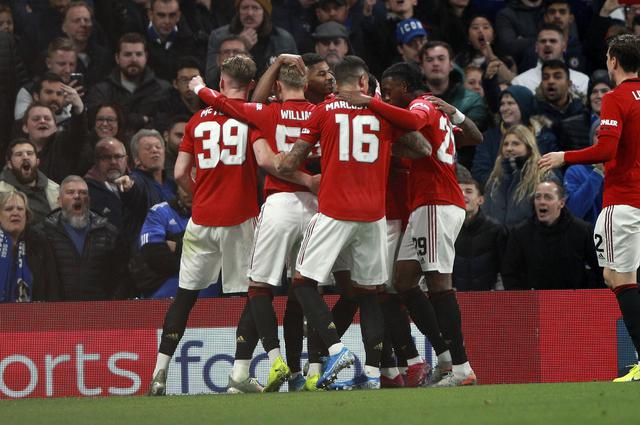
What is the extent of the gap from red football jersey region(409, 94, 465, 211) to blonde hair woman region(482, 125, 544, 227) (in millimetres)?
3190

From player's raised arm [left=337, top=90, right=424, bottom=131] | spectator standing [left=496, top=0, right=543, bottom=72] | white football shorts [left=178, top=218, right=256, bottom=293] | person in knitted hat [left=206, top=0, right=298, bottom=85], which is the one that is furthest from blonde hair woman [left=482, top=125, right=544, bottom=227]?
player's raised arm [left=337, top=90, right=424, bottom=131]

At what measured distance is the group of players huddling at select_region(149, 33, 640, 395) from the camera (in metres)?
8.45

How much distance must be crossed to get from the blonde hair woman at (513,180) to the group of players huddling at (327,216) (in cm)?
272

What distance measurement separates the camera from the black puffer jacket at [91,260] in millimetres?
12125

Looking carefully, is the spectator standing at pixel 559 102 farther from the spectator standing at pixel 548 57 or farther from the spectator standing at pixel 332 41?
the spectator standing at pixel 332 41

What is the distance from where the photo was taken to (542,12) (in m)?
14.6

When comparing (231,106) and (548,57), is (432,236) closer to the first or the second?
(231,106)

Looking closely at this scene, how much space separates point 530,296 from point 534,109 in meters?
2.66

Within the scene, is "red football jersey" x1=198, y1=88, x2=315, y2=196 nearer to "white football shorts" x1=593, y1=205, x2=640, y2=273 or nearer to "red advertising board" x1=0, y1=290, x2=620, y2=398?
"white football shorts" x1=593, y1=205, x2=640, y2=273

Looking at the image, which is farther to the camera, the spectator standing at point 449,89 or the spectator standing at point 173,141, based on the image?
the spectator standing at point 449,89

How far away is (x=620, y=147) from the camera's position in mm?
8500

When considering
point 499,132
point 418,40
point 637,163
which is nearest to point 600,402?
point 637,163

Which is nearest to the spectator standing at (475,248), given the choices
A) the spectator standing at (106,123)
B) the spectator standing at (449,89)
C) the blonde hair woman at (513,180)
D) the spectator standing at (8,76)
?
the blonde hair woman at (513,180)

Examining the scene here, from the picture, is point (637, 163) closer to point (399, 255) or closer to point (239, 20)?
point (399, 255)
